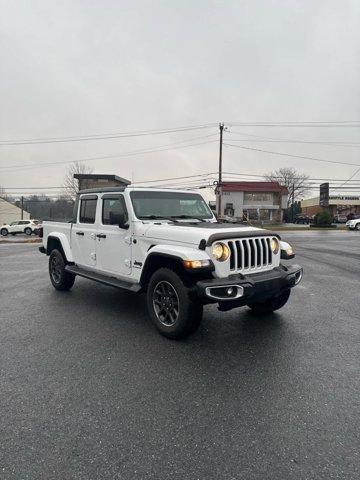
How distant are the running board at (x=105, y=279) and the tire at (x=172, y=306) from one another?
38 cm

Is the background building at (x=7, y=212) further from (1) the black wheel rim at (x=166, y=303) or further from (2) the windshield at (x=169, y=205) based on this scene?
(1) the black wheel rim at (x=166, y=303)

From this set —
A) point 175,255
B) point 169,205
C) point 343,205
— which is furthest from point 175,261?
point 343,205

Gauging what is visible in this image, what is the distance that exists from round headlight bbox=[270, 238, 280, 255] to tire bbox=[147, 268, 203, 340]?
1335 millimetres

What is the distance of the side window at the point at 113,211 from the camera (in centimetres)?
519

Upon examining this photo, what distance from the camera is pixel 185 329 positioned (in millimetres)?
4137

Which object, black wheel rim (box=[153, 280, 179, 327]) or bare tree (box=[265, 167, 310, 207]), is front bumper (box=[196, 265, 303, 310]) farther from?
bare tree (box=[265, 167, 310, 207])

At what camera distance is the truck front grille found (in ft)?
13.7

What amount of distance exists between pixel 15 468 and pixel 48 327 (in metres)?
2.83

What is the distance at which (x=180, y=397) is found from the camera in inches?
120

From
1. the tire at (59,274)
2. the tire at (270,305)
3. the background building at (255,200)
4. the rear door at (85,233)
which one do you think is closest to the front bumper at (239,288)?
the tire at (270,305)

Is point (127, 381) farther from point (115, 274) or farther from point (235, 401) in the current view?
point (115, 274)

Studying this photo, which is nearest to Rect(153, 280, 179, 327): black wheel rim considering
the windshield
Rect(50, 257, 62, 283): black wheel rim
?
the windshield

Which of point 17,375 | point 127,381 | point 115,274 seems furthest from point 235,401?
point 115,274

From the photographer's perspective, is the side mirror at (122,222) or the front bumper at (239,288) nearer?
the front bumper at (239,288)
